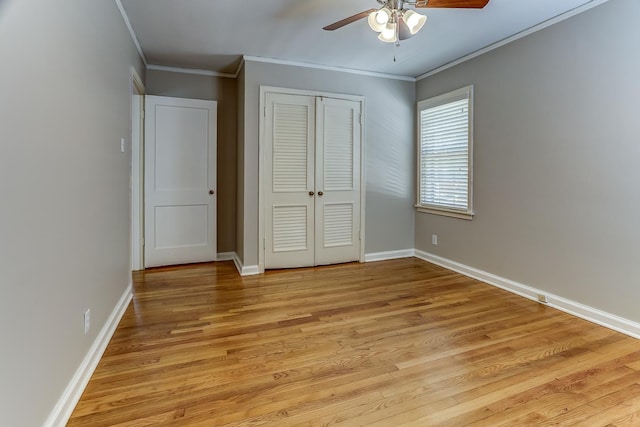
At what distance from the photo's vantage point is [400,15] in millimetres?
2244

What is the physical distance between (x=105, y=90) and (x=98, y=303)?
1.41 metres

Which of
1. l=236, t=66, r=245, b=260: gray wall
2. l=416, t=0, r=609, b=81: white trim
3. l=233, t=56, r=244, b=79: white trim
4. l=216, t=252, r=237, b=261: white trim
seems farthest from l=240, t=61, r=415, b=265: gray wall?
l=216, t=252, r=237, b=261: white trim

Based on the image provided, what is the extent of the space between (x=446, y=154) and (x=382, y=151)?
2.64 ft

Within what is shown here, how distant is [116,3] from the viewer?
2.56 metres

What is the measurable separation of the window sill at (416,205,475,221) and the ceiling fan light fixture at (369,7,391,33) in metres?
2.36

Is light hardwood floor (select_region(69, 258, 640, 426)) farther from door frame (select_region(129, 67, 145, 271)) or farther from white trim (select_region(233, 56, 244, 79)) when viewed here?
white trim (select_region(233, 56, 244, 79))

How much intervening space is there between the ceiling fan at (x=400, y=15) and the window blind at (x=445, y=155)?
180 centimetres

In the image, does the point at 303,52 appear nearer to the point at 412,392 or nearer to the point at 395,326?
the point at 395,326

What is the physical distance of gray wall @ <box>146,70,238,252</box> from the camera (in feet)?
14.1

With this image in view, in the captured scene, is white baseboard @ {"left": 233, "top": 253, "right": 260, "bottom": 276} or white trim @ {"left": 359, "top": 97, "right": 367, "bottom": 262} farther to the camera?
white trim @ {"left": 359, "top": 97, "right": 367, "bottom": 262}

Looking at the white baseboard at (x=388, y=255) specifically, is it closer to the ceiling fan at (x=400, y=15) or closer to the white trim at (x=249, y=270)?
the white trim at (x=249, y=270)

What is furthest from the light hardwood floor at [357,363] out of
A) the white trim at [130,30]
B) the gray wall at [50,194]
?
the white trim at [130,30]

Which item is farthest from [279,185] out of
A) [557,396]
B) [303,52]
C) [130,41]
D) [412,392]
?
[557,396]

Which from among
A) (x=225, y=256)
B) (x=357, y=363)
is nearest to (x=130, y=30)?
(x=225, y=256)
